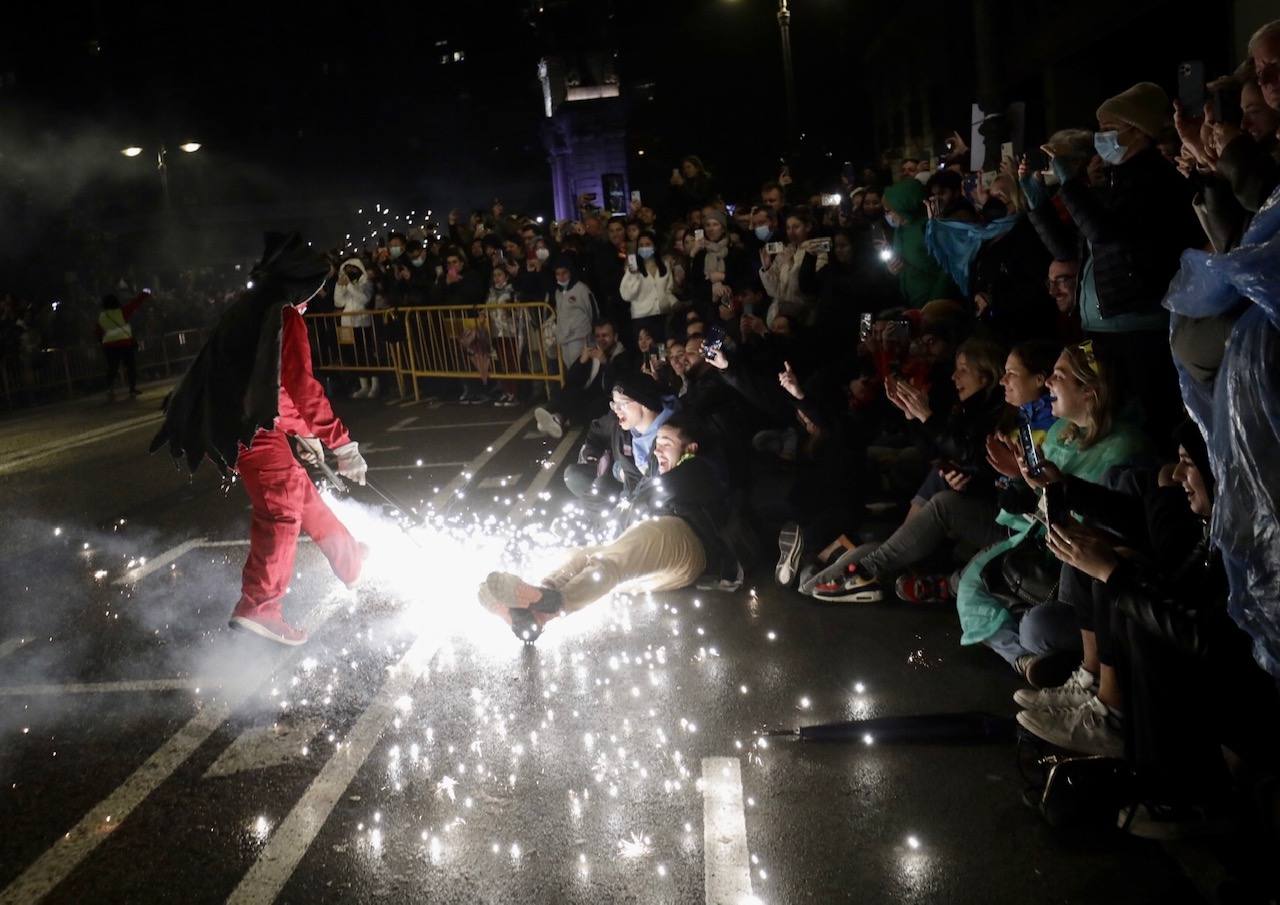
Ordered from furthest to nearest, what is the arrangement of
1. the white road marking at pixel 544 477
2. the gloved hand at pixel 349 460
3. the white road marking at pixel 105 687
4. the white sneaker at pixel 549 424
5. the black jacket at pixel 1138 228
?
the white sneaker at pixel 549 424
the white road marking at pixel 544 477
the gloved hand at pixel 349 460
the white road marking at pixel 105 687
the black jacket at pixel 1138 228

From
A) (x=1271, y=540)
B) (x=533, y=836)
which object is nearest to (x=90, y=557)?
(x=533, y=836)

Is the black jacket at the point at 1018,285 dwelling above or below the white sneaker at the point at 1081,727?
above

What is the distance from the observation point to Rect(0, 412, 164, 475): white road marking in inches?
500

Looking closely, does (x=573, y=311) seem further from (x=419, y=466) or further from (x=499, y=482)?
(x=499, y=482)

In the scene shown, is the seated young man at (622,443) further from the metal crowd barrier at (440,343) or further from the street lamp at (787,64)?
the street lamp at (787,64)

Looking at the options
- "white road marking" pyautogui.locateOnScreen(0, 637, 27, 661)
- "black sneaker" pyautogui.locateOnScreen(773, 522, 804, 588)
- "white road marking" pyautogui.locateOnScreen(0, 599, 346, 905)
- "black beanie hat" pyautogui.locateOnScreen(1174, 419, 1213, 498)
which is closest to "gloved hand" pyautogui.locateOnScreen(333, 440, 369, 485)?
"white road marking" pyautogui.locateOnScreen(0, 599, 346, 905)

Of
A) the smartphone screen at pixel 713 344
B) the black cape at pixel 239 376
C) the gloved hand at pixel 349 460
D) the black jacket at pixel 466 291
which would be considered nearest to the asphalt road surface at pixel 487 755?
the gloved hand at pixel 349 460

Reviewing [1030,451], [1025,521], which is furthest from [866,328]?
[1030,451]

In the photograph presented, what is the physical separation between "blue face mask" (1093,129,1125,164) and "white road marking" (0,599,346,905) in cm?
492

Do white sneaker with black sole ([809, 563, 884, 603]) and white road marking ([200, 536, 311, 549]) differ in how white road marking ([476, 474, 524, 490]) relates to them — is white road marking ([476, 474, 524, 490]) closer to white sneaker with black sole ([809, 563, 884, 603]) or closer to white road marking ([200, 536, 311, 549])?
white road marking ([200, 536, 311, 549])

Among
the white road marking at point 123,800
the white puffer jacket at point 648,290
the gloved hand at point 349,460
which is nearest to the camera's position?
the white road marking at point 123,800

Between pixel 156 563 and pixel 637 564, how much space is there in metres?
3.90

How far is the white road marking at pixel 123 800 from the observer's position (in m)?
3.85

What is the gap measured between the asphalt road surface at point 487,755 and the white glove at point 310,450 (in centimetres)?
95
